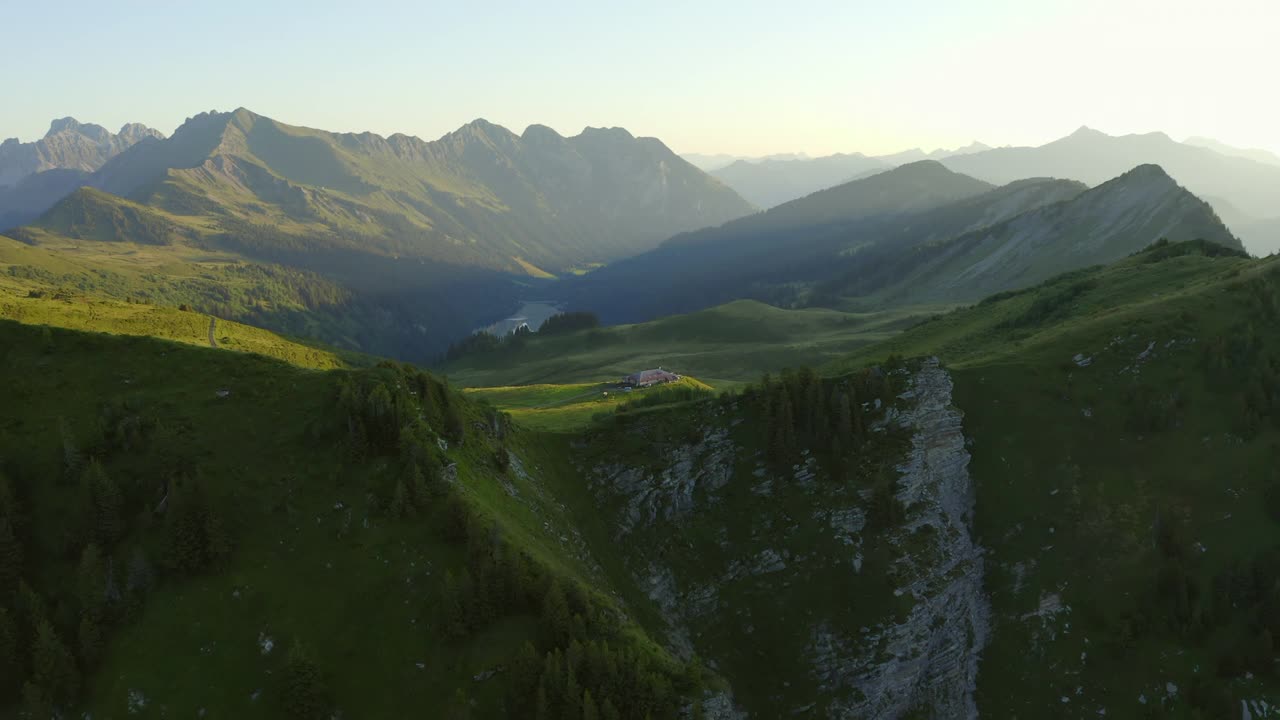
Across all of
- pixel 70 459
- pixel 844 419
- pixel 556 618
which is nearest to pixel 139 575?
pixel 70 459

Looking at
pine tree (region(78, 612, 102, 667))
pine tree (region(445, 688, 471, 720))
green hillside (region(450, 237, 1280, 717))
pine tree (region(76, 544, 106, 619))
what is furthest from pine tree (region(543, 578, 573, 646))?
pine tree (region(76, 544, 106, 619))

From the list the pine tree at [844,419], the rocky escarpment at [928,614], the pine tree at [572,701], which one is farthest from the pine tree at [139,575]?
the pine tree at [844,419]

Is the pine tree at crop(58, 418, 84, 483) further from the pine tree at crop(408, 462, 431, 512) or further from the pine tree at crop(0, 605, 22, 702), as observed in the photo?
the pine tree at crop(408, 462, 431, 512)

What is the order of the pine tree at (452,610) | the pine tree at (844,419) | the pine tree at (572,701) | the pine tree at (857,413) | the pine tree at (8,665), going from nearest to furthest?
1. the pine tree at (572,701)
2. the pine tree at (8,665)
3. the pine tree at (452,610)
4. the pine tree at (844,419)
5. the pine tree at (857,413)

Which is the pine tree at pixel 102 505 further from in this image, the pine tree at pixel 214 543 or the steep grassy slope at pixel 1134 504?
the steep grassy slope at pixel 1134 504

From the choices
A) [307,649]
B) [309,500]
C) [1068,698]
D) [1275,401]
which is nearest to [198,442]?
[309,500]

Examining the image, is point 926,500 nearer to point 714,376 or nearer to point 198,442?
point 198,442
